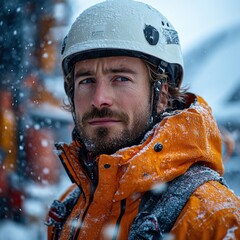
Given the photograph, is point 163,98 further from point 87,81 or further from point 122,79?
point 87,81

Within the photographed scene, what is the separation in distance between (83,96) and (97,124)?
22 centimetres

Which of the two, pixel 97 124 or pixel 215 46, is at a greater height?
pixel 215 46

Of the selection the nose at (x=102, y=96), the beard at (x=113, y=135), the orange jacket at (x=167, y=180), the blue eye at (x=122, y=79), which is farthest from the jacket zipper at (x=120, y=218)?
the blue eye at (x=122, y=79)

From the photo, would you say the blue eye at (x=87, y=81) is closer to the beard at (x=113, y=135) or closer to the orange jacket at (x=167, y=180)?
the beard at (x=113, y=135)

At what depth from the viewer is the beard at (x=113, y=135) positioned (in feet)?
7.66

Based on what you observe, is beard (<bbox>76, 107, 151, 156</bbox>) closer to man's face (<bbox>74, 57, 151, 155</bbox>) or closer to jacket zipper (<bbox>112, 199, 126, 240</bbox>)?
man's face (<bbox>74, 57, 151, 155</bbox>)

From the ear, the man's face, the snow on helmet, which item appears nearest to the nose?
the man's face

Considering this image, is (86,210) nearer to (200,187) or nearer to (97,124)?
(97,124)

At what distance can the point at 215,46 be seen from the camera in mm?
12305

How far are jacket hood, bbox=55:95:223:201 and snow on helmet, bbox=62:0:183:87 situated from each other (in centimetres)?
61

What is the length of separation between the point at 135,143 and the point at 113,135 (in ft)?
0.50

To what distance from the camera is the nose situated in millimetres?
2307

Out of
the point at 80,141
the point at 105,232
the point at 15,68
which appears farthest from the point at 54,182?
the point at 105,232

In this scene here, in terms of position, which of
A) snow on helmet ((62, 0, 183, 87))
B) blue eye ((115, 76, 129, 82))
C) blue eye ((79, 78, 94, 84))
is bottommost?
blue eye ((115, 76, 129, 82))
